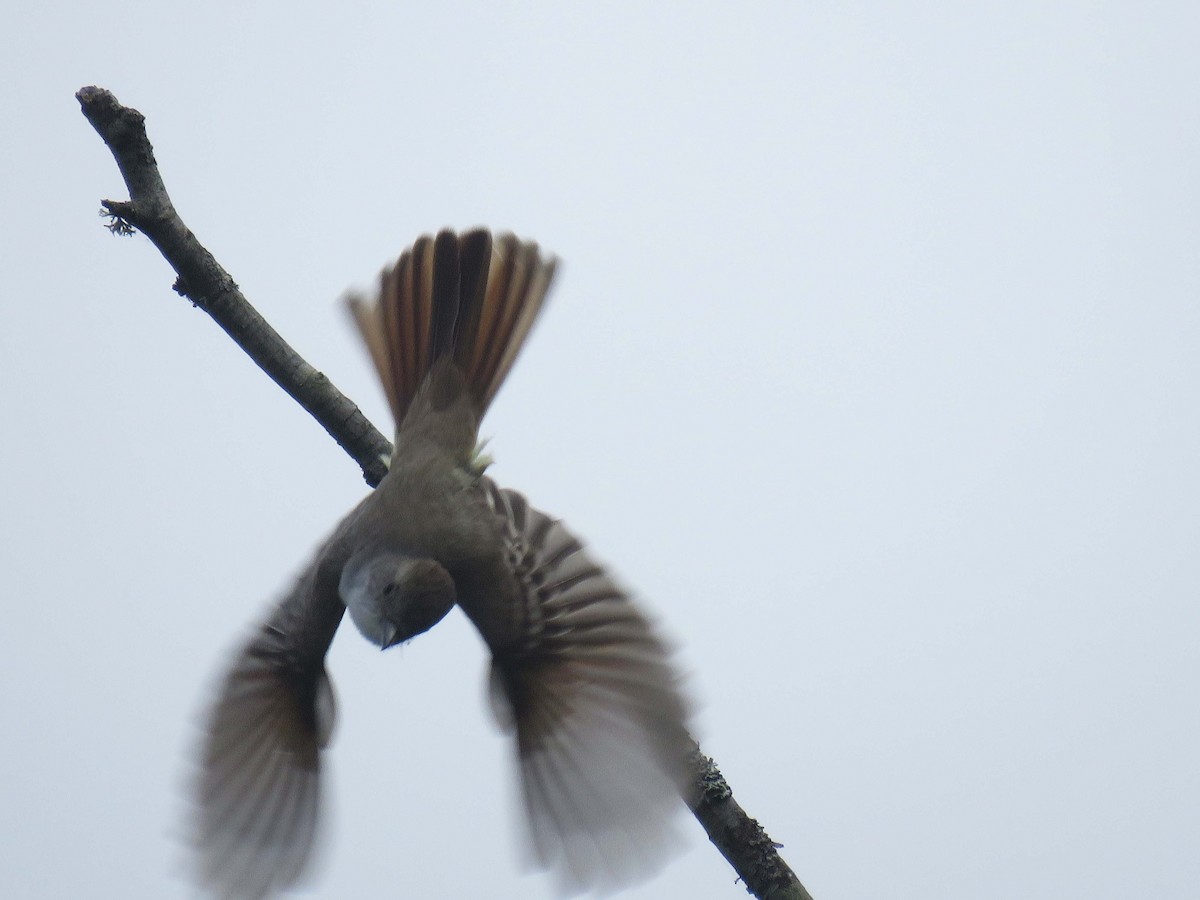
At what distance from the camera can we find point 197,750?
10.9 ft

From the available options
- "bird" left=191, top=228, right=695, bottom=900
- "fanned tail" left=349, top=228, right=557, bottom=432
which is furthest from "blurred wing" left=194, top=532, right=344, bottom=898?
"fanned tail" left=349, top=228, right=557, bottom=432

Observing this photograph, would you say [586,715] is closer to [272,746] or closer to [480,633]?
[480,633]

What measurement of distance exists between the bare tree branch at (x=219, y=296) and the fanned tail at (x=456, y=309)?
100cm

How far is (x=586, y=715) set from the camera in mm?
3160

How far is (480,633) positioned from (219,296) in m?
1.29

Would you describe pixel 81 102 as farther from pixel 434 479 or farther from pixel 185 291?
pixel 434 479

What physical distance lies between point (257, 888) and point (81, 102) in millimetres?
2257

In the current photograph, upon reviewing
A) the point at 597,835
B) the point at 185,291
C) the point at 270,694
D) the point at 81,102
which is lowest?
the point at 597,835

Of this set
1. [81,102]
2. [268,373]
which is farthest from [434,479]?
[81,102]

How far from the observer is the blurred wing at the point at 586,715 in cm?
276

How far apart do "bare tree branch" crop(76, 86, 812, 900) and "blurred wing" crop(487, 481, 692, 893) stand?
4.0 inches

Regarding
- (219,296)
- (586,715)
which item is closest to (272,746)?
(586,715)

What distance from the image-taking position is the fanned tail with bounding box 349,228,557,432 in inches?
147

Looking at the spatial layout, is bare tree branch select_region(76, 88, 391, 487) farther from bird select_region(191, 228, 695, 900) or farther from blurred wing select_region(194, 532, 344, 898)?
blurred wing select_region(194, 532, 344, 898)
